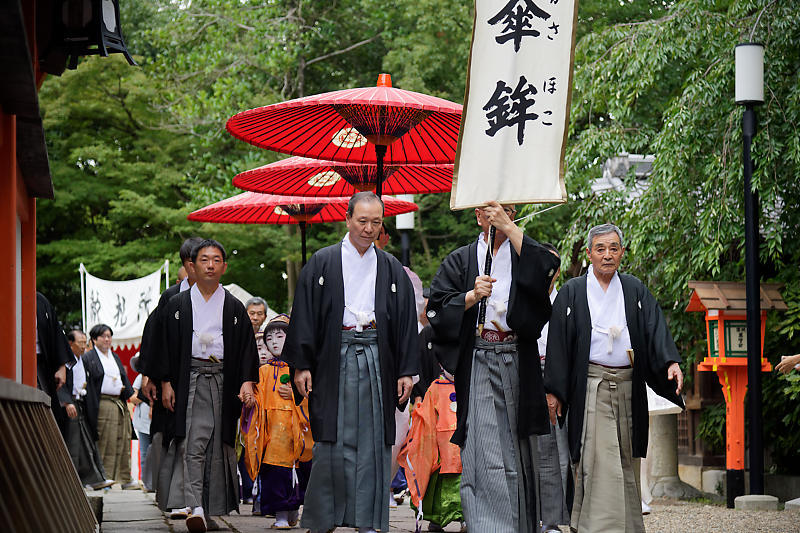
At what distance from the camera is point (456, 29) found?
67.4 feet

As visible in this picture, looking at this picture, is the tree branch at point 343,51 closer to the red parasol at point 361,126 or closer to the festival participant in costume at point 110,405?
the festival participant in costume at point 110,405

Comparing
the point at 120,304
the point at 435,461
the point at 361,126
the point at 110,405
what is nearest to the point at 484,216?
the point at 361,126

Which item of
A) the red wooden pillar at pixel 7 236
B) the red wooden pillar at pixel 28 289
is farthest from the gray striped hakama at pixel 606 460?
the red wooden pillar at pixel 7 236

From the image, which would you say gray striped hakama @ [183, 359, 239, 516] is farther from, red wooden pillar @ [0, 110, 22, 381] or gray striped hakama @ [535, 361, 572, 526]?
red wooden pillar @ [0, 110, 22, 381]

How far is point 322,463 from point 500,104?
7.44 feet

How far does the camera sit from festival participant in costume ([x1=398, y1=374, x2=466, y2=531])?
24.6 feet

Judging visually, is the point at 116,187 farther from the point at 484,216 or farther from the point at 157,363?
the point at 484,216

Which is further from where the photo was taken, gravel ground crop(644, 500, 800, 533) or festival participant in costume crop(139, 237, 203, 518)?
gravel ground crop(644, 500, 800, 533)

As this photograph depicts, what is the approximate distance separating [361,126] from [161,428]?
Result: 267cm

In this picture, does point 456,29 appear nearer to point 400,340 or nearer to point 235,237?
point 235,237

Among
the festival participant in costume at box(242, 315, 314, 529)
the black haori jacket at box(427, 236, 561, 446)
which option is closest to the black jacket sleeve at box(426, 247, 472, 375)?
the black haori jacket at box(427, 236, 561, 446)

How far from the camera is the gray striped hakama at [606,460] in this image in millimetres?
6402

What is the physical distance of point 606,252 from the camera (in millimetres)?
6715

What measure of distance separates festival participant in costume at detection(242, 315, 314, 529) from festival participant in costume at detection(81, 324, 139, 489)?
5.70 metres
